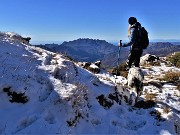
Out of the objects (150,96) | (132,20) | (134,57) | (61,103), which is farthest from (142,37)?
(61,103)

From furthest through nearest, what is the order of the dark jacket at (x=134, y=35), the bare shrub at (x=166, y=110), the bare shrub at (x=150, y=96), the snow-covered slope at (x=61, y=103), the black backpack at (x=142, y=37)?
the black backpack at (x=142, y=37)
the dark jacket at (x=134, y=35)
the bare shrub at (x=150, y=96)
the bare shrub at (x=166, y=110)
the snow-covered slope at (x=61, y=103)

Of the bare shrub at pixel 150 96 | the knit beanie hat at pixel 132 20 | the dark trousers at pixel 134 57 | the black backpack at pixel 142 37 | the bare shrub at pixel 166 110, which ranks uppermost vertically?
the knit beanie hat at pixel 132 20

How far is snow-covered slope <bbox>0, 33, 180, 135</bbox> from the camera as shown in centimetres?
949

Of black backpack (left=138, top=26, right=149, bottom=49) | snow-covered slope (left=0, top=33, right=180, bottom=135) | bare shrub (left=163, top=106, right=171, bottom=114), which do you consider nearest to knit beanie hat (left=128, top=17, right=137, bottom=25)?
black backpack (left=138, top=26, right=149, bottom=49)

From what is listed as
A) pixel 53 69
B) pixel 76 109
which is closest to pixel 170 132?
pixel 76 109

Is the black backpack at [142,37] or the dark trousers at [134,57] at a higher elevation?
the black backpack at [142,37]

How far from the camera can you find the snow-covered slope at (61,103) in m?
9.49

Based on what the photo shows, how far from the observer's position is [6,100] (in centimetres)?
992

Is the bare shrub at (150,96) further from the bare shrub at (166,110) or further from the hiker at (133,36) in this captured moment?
the hiker at (133,36)

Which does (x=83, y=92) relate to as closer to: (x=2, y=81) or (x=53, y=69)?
(x=53, y=69)

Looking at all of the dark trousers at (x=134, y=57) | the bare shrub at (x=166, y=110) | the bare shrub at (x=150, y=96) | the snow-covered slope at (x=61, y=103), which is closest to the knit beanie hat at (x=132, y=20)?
the dark trousers at (x=134, y=57)

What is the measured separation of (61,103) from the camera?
34.1 feet

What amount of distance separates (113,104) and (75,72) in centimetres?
245

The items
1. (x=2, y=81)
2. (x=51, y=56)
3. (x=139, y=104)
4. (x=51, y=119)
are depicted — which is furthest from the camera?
(x=51, y=56)
